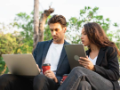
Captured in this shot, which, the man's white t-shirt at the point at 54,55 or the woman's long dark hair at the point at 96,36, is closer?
the woman's long dark hair at the point at 96,36

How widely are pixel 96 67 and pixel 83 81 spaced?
0.38 meters

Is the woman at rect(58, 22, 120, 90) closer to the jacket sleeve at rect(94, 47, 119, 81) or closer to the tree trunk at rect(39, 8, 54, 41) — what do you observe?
the jacket sleeve at rect(94, 47, 119, 81)

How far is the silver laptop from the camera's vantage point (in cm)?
240

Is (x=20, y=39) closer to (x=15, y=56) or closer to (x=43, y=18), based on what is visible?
(x=43, y=18)

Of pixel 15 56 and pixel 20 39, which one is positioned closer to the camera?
pixel 15 56

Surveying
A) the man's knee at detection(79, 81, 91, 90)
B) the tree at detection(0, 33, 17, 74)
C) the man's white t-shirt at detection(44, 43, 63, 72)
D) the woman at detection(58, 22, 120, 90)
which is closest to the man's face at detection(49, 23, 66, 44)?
the man's white t-shirt at detection(44, 43, 63, 72)

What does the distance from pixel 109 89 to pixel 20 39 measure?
68.8 feet

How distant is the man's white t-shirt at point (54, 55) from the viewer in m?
3.02

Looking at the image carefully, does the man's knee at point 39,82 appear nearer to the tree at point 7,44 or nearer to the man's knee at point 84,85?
the man's knee at point 84,85

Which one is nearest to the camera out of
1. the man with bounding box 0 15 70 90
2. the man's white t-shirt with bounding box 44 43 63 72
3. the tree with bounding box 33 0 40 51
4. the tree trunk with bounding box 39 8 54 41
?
the man with bounding box 0 15 70 90

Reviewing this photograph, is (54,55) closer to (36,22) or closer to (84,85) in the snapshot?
(84,85)

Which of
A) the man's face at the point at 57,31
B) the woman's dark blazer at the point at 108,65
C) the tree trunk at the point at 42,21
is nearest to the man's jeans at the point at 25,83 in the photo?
the woman's dark blazer at the point at 108,65

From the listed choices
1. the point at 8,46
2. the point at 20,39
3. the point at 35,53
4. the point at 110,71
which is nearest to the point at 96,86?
the point at 110,71

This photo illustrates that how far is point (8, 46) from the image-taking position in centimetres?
1983
